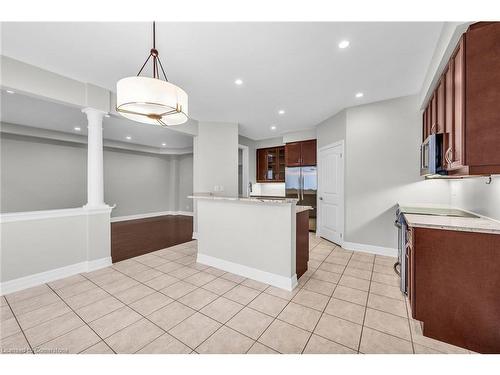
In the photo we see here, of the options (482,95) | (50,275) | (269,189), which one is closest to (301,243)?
(482,95)

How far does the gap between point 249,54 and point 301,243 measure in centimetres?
233

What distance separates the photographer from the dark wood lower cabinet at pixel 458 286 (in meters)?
1.44

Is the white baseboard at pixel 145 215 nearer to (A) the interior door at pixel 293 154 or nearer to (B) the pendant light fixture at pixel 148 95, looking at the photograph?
(A) the interior door at pixel 293 154

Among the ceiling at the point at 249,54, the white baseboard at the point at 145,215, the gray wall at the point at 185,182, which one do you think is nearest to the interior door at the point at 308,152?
the ceiling at the point at 249,54

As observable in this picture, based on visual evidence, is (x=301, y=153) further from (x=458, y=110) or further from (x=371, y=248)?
(x=458, y=110)

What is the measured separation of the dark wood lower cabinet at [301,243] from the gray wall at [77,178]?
5988 mm

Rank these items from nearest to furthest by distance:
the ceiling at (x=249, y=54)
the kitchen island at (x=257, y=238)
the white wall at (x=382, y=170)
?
1. the ceiling at (x=249, y=54)
2. the kitchen island at (x=257, y=238)
3. the white wall at (x=382, y=170)

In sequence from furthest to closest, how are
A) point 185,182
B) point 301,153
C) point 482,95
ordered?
point 185,182 < point 301,153 < point 482,95

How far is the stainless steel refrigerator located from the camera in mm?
4938

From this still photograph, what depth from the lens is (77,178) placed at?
586cm

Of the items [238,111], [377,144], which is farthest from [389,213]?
[238,111]

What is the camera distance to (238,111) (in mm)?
3938
